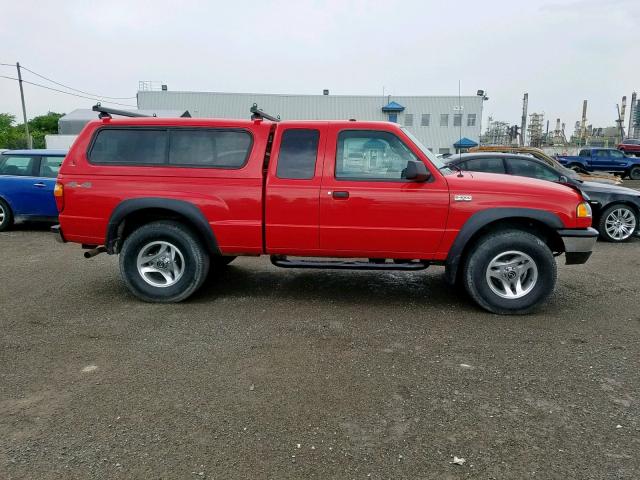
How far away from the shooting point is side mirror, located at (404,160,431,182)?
4.41m

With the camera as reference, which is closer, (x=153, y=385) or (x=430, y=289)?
(x=153, y=385)

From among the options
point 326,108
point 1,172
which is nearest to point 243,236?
point 1,172

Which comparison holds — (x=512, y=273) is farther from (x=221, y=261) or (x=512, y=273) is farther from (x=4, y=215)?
(x=4, y=215)

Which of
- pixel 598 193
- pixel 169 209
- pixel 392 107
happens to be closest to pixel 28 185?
pixel 169 209

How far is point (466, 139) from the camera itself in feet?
141

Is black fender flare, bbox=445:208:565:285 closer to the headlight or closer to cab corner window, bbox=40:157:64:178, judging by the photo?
the headlight

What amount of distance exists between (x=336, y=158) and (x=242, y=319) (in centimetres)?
182

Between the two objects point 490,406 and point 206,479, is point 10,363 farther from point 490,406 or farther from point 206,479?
point 490,406

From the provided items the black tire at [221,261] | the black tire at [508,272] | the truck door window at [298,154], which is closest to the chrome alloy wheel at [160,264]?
the black tire at [221,261]

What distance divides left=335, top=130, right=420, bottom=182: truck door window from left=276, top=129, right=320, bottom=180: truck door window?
25 centimetres

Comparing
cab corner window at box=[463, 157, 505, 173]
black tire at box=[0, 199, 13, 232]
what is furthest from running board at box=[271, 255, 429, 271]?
black tire at box=[0, 199, 13, 232]

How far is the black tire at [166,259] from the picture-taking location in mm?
4816

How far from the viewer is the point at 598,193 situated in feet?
27.5

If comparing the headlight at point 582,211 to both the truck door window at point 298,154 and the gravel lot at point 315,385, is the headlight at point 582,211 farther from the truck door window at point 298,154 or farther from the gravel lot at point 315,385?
the truck door window at point 298,154
